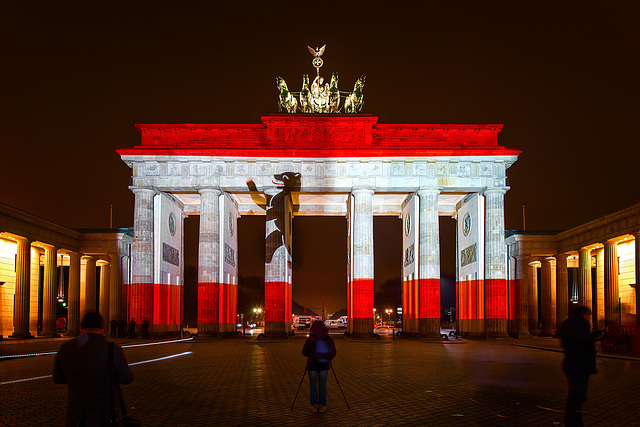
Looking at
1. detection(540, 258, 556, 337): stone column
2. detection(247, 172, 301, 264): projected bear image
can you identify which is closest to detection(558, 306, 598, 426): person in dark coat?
detection(247, 172, 301, 264): projected bear image

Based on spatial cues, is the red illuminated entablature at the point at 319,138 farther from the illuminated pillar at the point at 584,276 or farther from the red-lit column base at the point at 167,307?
the red-lit column base at the point at 167,307

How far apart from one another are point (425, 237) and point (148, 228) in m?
20.0

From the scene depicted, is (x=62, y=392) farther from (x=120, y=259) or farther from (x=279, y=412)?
(x=120, y=259)

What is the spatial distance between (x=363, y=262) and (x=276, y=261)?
626 centimetres

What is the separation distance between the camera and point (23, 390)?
14016 mm

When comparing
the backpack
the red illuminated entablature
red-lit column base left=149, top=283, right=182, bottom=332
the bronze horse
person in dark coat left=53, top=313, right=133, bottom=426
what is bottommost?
red-lit column base left=149, top=283, right=182, bottom=332

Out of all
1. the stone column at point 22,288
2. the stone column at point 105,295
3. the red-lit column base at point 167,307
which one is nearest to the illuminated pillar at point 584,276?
the red-lit column base at point 167,307

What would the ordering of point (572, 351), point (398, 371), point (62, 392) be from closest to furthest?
point (572, 351) < point (62, 392) < point (398, 371)

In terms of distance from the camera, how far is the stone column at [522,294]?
45.2m

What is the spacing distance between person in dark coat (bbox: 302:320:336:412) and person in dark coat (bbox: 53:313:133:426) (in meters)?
5.37

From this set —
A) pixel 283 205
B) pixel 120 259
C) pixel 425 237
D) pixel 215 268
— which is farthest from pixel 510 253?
pixel 120 259

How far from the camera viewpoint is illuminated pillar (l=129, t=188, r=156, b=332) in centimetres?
4119

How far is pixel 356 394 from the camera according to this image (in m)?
13.6

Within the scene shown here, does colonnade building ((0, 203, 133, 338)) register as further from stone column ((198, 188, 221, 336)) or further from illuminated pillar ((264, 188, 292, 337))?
illuminated pillar ((264, 188, 292, 337))
